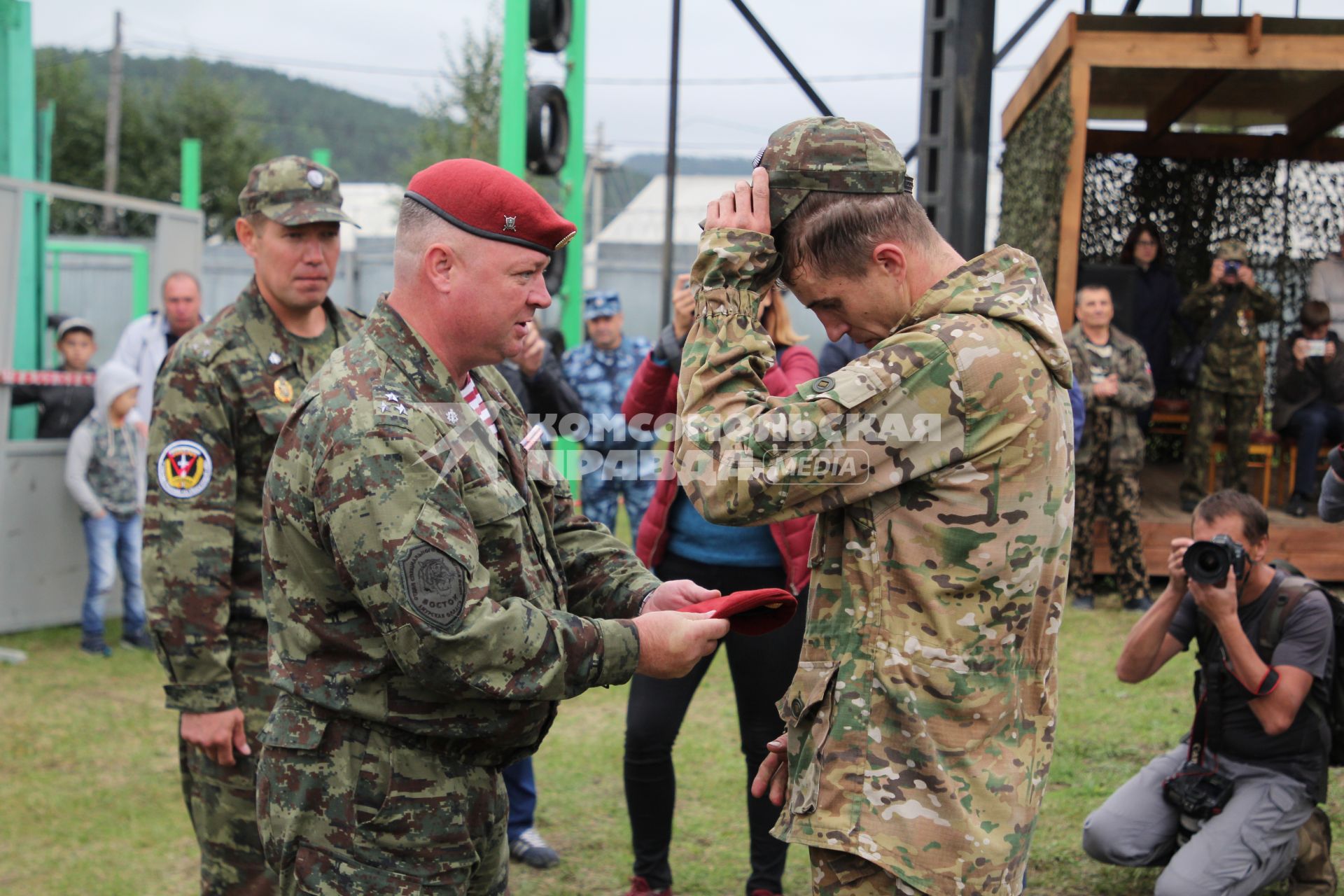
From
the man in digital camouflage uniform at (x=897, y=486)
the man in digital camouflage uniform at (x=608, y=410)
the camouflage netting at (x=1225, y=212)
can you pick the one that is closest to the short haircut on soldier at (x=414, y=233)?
the man in digital camouflage uniform at (x=897, y=486)

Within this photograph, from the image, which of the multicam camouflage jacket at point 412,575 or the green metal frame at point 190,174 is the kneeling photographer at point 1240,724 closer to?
the multicam camouflage jacket at point 412,575

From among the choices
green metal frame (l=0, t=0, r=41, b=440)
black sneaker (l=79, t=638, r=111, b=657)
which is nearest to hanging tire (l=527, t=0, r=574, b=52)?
green metal frame (l=0, t=0, r=41, b=440)

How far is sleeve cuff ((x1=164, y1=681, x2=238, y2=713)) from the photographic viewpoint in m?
2.71

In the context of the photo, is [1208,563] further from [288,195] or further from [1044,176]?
[1044,176]

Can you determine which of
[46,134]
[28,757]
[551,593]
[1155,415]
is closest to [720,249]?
[551,593]

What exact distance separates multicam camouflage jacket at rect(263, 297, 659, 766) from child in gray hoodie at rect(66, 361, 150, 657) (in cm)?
556

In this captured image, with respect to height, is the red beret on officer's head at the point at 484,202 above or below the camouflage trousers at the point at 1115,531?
above

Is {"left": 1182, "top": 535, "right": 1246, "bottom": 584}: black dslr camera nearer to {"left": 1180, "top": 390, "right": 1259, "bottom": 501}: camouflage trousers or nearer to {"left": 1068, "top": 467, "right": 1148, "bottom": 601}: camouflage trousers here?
{"left": 1068, "top": 467, "right": 1148, "bottom": 601}: camouflage trousers

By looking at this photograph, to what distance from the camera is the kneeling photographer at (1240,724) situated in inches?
138

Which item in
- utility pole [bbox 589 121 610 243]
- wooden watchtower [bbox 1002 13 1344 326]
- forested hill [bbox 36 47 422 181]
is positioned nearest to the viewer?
wooden watchtower [bbox 1002 13 1344 326]

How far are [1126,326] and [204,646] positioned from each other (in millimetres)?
7622

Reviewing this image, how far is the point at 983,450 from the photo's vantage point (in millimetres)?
1748

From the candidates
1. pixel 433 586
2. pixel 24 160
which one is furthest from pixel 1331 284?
pixel 24 160

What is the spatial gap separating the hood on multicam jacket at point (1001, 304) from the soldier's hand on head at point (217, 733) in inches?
73.1
